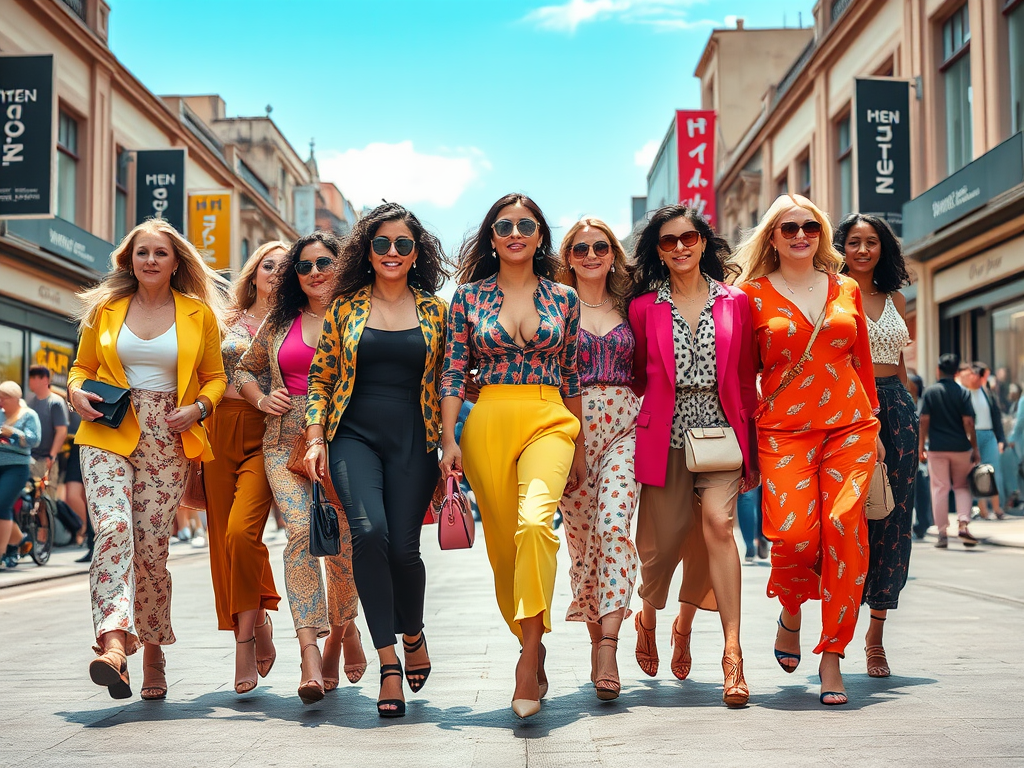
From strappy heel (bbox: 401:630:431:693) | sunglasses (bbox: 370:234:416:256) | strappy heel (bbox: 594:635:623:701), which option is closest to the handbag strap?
strappy heel (bbox: 594:635:623:701)

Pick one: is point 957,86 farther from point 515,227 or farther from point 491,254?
point 515,227

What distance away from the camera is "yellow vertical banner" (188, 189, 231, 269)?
1298 inches

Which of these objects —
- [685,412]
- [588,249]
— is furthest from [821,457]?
[588,249]

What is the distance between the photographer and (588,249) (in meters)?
5.98

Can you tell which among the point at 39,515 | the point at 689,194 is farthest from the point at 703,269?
the point at 689,194

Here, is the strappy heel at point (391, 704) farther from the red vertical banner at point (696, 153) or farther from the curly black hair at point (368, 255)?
the red vertical banner at point (696, 153)

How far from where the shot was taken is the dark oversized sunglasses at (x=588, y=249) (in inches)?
235

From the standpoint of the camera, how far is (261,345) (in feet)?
20.1

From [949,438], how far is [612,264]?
348 inches

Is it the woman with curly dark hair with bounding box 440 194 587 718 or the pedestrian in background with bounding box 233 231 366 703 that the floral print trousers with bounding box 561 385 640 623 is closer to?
the woman with curly dark hair with bounding box 440 194 587 718

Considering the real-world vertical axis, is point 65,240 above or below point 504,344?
above

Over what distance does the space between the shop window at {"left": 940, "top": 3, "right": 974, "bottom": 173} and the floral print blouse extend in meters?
17.2

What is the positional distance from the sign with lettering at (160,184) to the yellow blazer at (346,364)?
24.1 meters

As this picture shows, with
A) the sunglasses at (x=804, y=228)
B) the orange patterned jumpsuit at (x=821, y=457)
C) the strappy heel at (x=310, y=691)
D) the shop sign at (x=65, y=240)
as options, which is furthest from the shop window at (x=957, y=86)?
the strappy heel at (x=310, y=691)
